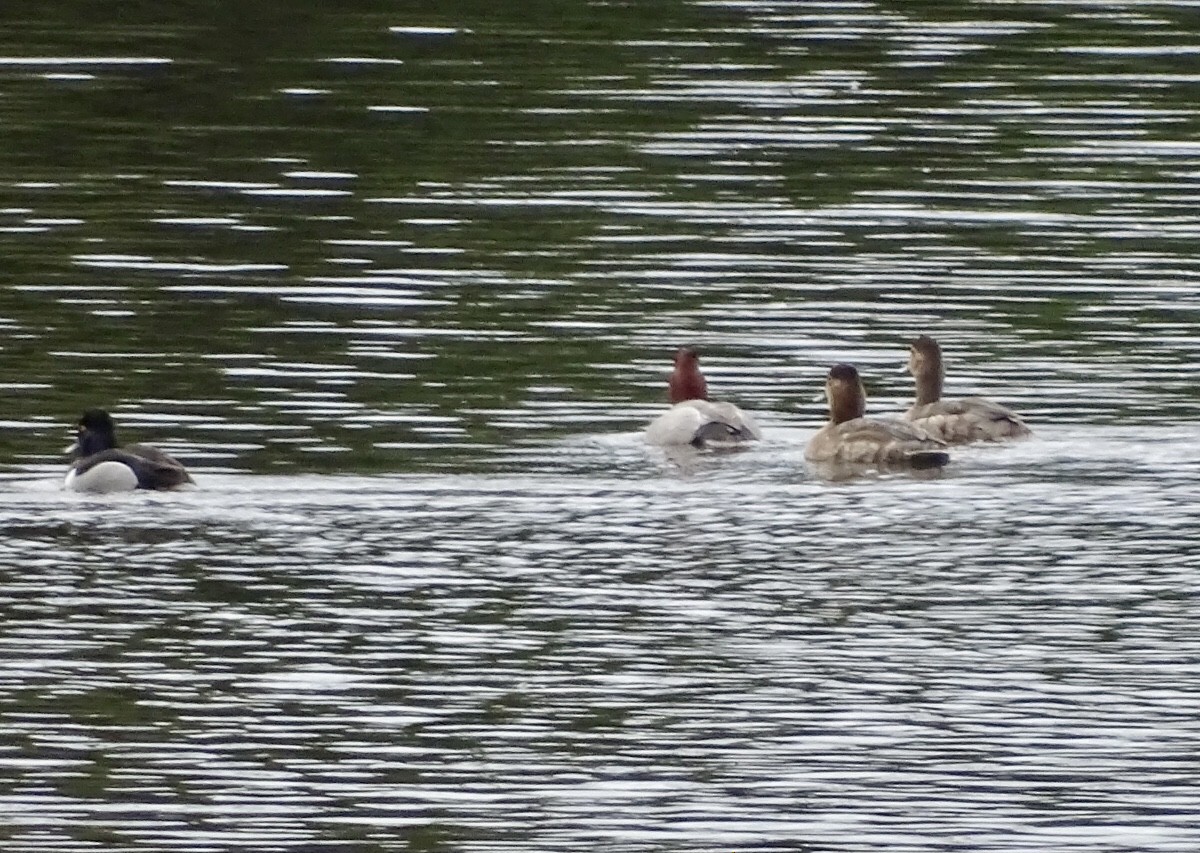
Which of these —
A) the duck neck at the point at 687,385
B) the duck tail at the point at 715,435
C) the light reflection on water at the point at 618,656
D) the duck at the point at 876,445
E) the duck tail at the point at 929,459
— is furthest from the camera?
the duck neck at the point at 687,385

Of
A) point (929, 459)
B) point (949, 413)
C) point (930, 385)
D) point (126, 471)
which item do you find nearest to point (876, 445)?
point (929, 459)

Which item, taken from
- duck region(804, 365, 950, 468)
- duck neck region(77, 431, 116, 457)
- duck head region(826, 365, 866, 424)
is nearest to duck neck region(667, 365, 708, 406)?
duck head region(826, 365, 866, 424)

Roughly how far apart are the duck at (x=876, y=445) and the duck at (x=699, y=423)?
1.54ft

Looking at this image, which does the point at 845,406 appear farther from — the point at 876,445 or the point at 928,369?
the point at 928,369

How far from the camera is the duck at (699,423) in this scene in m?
20.4

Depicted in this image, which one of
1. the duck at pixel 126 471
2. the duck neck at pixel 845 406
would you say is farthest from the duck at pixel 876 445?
the duck at pixel 126 471

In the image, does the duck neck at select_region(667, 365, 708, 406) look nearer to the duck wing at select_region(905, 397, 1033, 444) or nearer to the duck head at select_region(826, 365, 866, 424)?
the duck head at select_region(826, 365, 866, 424)

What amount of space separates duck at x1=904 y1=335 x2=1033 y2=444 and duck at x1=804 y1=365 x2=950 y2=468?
0.53 ft

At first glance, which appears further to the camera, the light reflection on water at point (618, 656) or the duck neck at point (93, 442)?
the duck neck at point (93, 442)

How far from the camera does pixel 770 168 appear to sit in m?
30.7

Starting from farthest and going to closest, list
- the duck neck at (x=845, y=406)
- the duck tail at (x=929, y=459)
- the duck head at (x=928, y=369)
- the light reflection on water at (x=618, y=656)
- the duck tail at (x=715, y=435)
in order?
the duck head at (x=928, y=369)
the duck neck at (x=845, y=406)
the duck tail at (x=715, y=435)
the duck tail at (x=929, y=459)
the light reflection on water at (x=618, y=656)

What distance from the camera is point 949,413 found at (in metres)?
20.9

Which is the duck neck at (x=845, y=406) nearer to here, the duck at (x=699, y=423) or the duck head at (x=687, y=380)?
the duck at (x=699, y=423)

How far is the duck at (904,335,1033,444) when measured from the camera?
20.5 meters
